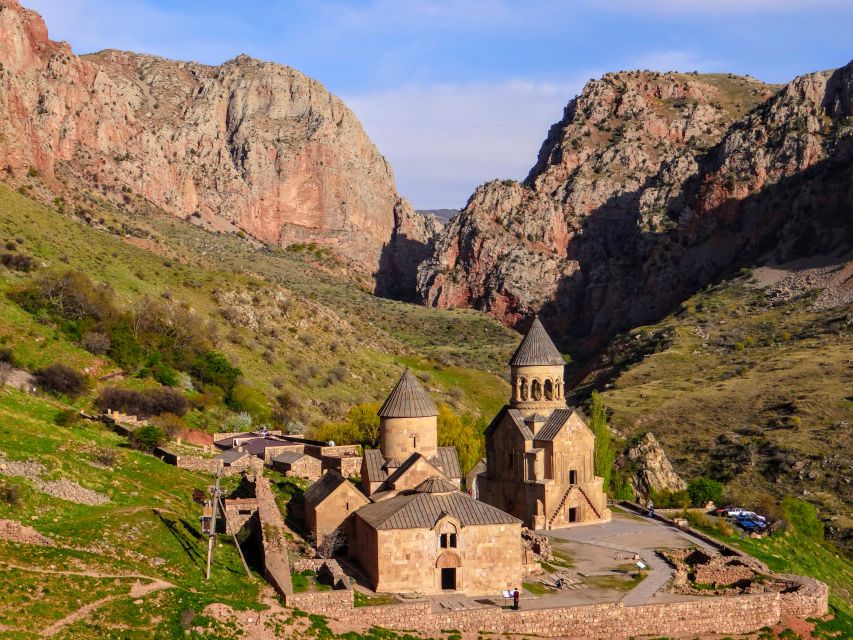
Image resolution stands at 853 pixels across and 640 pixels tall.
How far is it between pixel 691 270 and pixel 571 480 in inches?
3515

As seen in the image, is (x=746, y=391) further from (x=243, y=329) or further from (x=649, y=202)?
(x=649, y=202)

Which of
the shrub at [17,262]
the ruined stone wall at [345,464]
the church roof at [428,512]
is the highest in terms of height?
the shrub at [17,262]

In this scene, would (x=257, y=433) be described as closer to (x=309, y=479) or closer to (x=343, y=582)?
(x=309, y=479)

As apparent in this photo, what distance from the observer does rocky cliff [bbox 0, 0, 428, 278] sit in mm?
110750

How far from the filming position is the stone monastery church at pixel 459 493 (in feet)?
96.6

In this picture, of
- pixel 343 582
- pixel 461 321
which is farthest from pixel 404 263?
pixel 343 582

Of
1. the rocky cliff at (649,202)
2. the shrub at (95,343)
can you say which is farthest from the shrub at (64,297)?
the rocky cliff at (649,202)

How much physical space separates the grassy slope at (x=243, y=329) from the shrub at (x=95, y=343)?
97 centimetres

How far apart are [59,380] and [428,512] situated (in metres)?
22.6

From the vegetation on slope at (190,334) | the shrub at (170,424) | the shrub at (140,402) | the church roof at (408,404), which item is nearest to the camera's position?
the church roof at (408,404)

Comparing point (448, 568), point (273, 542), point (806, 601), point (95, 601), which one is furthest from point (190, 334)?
point (806, 601)

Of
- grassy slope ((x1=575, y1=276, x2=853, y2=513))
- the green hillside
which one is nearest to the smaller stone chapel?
the green hillside

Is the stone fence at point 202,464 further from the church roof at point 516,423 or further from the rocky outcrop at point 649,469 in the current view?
the rocky outcrop at point 649,469

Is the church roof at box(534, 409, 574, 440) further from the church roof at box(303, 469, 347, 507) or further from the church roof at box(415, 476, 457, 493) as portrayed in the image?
the church roof at box(303, 469, 347, 507)
